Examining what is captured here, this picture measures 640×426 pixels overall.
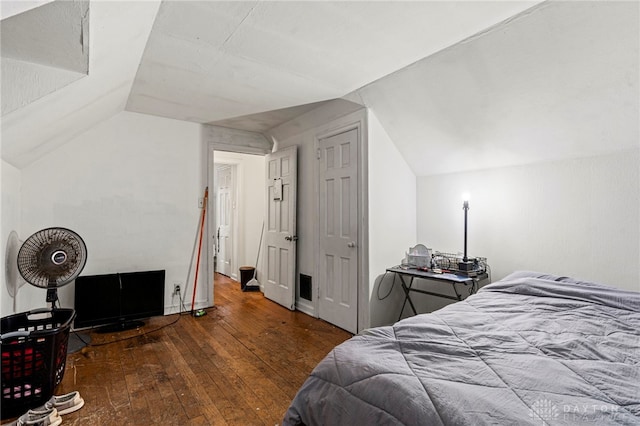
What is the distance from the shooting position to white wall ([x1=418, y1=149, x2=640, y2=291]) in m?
2.27

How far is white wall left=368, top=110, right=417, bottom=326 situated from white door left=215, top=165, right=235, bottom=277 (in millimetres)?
3564

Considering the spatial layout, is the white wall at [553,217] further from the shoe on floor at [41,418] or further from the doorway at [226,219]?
the doorway at [226,219]

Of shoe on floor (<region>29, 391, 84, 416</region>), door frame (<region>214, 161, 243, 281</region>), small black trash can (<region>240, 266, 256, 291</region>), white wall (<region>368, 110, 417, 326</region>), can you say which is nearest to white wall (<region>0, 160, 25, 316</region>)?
shoe on floor (<region>29, 391, 84, 416</region>)

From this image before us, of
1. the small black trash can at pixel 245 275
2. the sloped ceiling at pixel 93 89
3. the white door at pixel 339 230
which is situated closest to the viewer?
the sloped ceiling at pixel 93 89

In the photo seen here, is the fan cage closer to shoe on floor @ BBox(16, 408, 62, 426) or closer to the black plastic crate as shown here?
the black plastic crate

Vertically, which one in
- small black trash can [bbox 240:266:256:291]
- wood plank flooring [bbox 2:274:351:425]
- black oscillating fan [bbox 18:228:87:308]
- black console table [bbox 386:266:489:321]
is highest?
black oscillating fan [bbox 18:228:87:308]

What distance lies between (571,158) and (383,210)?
61.6 inches

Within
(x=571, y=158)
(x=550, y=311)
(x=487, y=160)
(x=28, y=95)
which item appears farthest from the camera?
(x=487, y=160)

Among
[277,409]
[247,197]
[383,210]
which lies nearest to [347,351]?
[277,409]

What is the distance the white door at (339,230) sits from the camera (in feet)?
10.7

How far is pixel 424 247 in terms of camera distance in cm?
322

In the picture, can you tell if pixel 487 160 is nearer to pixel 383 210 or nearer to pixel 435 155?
pixel 435 155

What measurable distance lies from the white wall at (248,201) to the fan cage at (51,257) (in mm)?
2684

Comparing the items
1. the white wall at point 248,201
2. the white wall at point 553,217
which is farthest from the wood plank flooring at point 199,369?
the white wall at point 248,201
